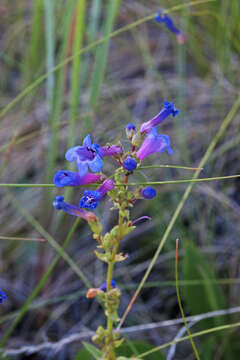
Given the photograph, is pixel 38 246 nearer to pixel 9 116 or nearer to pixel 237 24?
pixel 9 116

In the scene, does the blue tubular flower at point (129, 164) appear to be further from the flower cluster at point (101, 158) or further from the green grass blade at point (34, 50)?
the green grass blade at point (34, 50)

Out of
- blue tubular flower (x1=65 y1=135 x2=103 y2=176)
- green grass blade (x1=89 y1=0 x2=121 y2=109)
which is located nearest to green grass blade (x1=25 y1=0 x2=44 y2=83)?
green grass blade (x1=89 y1=0 x2=121 y2=109)

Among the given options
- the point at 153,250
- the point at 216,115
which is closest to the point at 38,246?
the point at 153,250

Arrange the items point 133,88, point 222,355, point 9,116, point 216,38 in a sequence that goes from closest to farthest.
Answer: point 222,355, point 216,38, point 9,116, point 133,88

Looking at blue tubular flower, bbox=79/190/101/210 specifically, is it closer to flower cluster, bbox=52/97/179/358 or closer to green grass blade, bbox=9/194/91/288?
flower cluster, bbox=52/97/179/358

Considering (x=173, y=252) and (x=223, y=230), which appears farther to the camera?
(x=223, y=230)

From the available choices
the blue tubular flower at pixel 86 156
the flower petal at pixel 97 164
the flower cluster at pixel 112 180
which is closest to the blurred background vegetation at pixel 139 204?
the flower cluster at pixel 112 180
